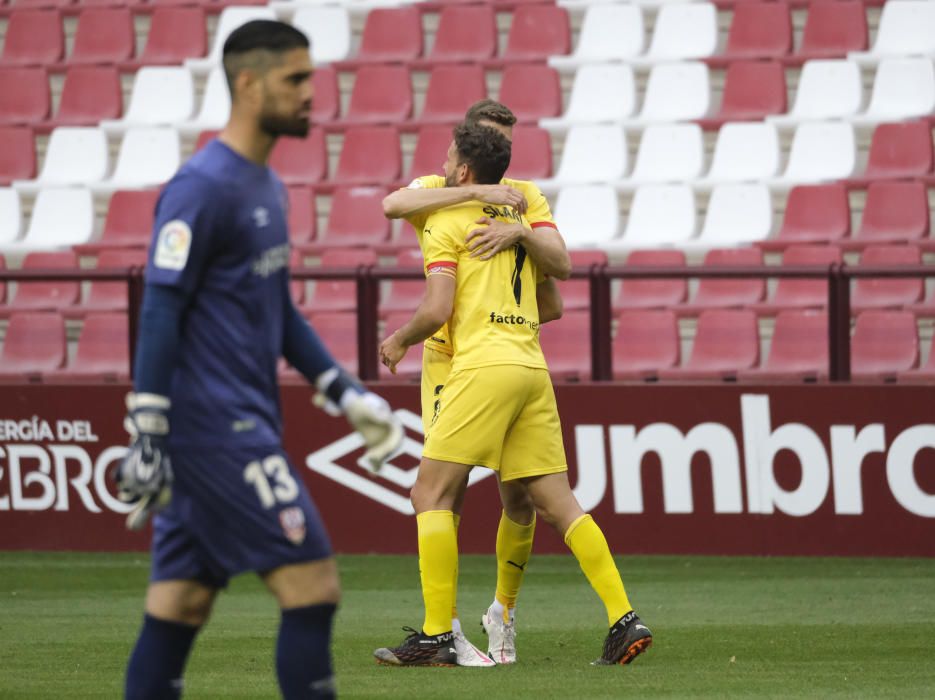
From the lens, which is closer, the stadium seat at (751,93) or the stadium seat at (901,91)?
the stadium seat at (901,91)

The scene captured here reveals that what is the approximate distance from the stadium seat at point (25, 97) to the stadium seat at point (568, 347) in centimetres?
662

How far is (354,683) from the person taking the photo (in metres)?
6.49

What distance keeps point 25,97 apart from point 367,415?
40.9 feet

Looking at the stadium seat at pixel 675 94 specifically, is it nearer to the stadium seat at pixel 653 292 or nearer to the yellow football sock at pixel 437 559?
the stadium seat at pixel 653 292

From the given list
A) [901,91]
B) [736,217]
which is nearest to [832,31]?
[901,91]

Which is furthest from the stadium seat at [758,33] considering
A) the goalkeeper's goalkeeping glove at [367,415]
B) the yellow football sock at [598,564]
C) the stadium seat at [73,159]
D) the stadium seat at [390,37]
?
the goalkeeper's goalkeeping glove at [367,415]

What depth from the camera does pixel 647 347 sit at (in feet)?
37.2

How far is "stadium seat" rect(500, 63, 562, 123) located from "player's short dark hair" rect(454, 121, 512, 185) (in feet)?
24.7

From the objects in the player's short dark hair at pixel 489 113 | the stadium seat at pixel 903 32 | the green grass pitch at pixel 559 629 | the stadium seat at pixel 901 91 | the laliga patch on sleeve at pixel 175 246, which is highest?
the stadium seat at pixel 903 32

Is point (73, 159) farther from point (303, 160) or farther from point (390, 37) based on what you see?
point (390, 37)

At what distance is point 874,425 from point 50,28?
9539 mm

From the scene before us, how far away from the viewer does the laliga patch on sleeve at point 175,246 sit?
416cm

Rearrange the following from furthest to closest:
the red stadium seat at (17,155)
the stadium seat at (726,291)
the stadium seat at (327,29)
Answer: the red stadium seat at (17,155), the stadium seat at (327,29), the stadium seat at (726,291)

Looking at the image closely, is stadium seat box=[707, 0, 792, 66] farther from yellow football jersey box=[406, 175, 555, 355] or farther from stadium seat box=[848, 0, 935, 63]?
yellow football jersey box=[406, 175, 555, 355]
